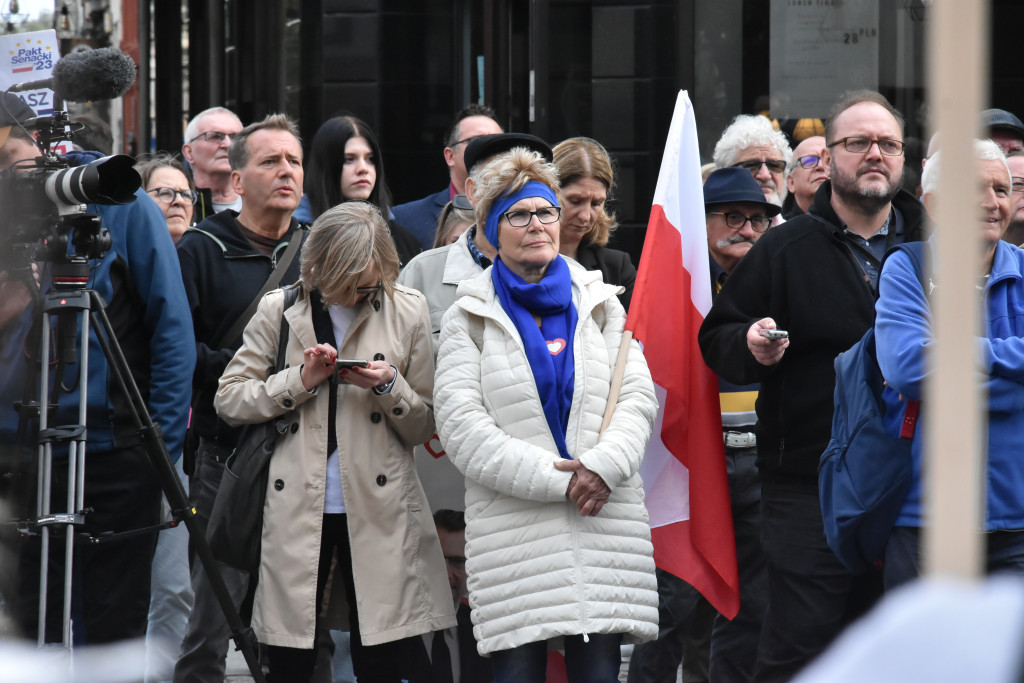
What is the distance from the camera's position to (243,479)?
414 centimetres

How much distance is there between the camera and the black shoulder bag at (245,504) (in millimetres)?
4129

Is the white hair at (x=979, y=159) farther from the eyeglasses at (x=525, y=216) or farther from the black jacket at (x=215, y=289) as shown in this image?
the black jacket at (x=215, y=289)

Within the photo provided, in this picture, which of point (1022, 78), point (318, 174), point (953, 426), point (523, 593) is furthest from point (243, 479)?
point (1022, 78)

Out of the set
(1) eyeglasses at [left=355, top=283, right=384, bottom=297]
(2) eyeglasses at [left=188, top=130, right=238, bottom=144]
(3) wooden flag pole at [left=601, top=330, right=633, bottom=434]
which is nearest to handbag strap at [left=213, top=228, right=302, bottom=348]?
(1) eyeglasses at [left=355, top=283, right=384, bottom=297]

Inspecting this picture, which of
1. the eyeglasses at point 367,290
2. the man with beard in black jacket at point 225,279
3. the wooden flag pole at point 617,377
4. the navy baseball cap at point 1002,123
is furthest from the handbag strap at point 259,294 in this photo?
the navy baseball cap at point 1002,123

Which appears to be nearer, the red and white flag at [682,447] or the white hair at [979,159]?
the white hair at [979,159]

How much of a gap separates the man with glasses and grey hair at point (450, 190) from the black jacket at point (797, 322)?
5.85ft

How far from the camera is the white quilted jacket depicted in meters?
3.74

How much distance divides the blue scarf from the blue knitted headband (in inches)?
5.1

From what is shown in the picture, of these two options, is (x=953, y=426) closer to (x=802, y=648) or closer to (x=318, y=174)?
(x=802, y=648)

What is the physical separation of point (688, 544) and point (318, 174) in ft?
7.20

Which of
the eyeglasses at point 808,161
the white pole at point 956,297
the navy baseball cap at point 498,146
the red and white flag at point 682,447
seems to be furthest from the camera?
the eyeglasses at point 808,161

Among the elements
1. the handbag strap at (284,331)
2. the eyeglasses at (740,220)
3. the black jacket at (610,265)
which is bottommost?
the handbag strap at (284,331)

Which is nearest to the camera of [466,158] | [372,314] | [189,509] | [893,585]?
[893,585]
